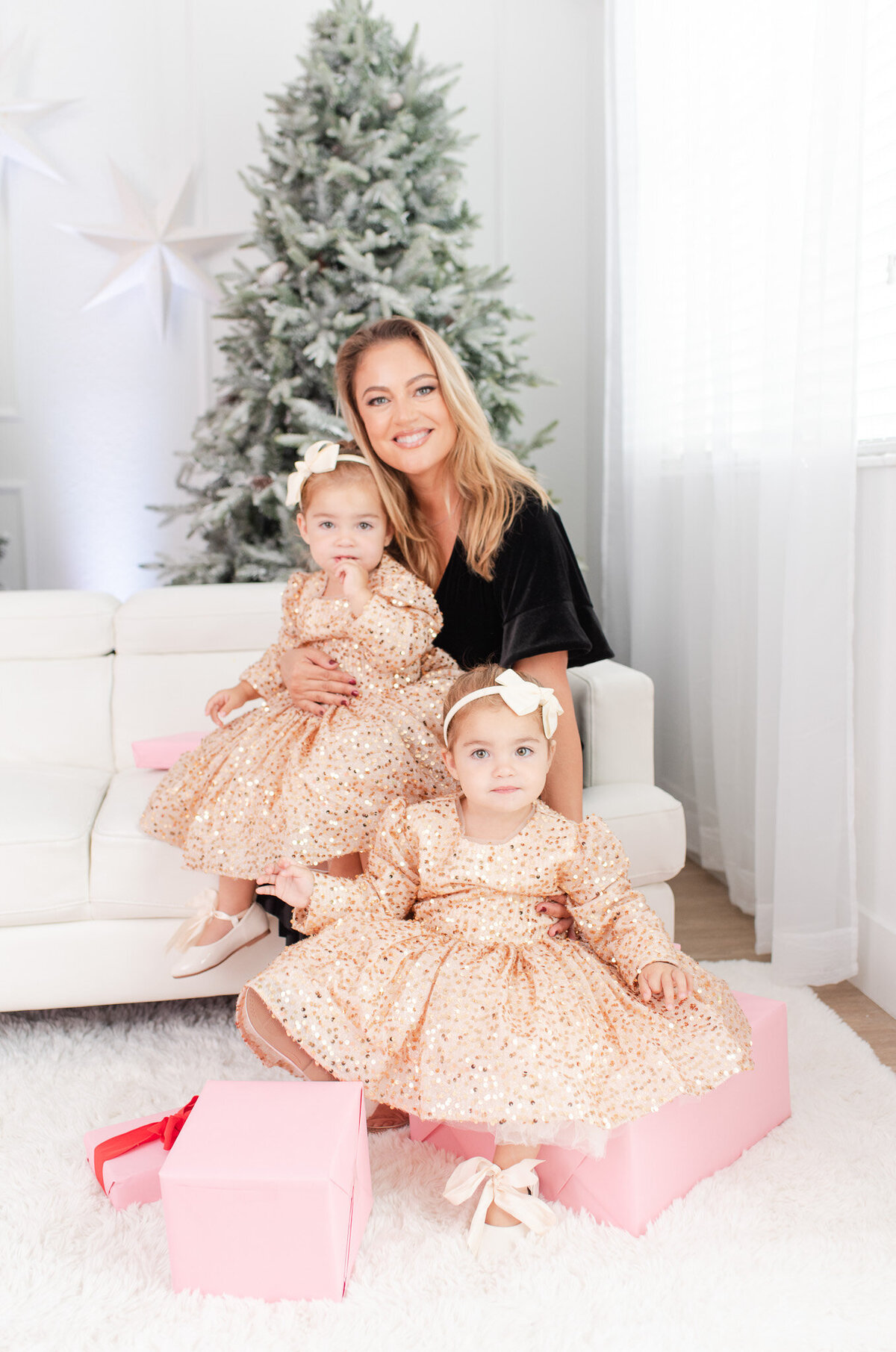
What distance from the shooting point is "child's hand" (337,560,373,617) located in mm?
1826

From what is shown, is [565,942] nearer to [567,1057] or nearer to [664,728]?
[567,1057]

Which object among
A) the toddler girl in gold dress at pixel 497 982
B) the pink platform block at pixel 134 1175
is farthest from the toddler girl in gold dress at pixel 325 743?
the pink platform block at pixel 134 1175

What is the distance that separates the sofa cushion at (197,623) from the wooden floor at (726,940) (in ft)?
4.16

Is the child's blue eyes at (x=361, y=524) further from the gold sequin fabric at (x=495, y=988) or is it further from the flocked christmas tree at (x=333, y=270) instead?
the flocked christmas tree at (x=333, y=270)

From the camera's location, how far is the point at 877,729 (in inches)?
80.4

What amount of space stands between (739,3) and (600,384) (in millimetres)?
1527

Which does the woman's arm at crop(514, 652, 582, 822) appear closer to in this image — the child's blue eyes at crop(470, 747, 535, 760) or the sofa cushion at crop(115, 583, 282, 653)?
the child's blue eyes at crop(470, 747, 535, 760)

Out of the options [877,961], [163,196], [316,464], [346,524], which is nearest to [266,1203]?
[346,524]

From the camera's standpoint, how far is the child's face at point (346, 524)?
186cm

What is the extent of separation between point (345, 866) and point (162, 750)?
697mm

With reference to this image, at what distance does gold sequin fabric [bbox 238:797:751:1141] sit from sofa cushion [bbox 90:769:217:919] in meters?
0.40

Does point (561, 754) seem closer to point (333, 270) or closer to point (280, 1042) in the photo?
point (280, 1042)

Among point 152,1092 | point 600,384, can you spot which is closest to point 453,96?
point 600,384

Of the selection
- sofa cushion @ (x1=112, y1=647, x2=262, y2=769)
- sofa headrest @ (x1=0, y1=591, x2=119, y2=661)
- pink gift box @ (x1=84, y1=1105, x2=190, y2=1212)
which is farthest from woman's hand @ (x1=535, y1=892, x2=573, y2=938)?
sofa headrest @ (x1=0, y1=591, x2=119, y2=661)
